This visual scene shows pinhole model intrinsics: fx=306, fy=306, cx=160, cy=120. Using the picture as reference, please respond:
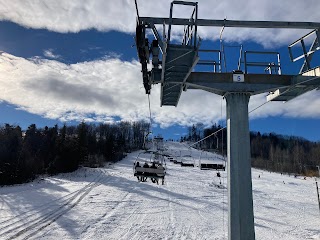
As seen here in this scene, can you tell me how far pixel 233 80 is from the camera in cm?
1141

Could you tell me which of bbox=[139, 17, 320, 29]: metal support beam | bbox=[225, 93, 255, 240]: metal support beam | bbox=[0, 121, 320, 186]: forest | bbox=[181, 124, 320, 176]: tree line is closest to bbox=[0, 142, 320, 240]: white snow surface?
bbox=[0, 121, 320, 186]: forest

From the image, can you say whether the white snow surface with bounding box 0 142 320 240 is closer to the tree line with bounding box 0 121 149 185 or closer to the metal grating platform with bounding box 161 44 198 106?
the tree line with bounding box 0 121 149 185

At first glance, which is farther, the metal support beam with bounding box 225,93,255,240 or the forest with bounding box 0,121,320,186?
the forest with bounding box 0,121,320,186

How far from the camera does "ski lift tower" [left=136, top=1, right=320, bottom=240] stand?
9430 mm

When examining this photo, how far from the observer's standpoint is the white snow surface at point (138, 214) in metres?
21.2

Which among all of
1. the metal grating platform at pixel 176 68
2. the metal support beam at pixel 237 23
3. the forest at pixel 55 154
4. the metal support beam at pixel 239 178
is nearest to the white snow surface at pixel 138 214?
the forest at pixel 55 154

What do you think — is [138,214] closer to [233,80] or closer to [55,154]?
[233,80]

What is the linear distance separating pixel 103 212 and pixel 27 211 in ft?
20.4

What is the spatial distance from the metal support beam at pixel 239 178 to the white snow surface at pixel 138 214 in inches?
447

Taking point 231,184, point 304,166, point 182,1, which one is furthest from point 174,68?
point 304,166

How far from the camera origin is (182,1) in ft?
29.3

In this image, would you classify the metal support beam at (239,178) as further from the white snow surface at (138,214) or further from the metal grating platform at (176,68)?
the white snow surface at (138,214)

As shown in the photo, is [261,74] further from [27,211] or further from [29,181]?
[29,181]

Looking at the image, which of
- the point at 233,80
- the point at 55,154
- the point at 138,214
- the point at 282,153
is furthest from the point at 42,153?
the point at 282,153
